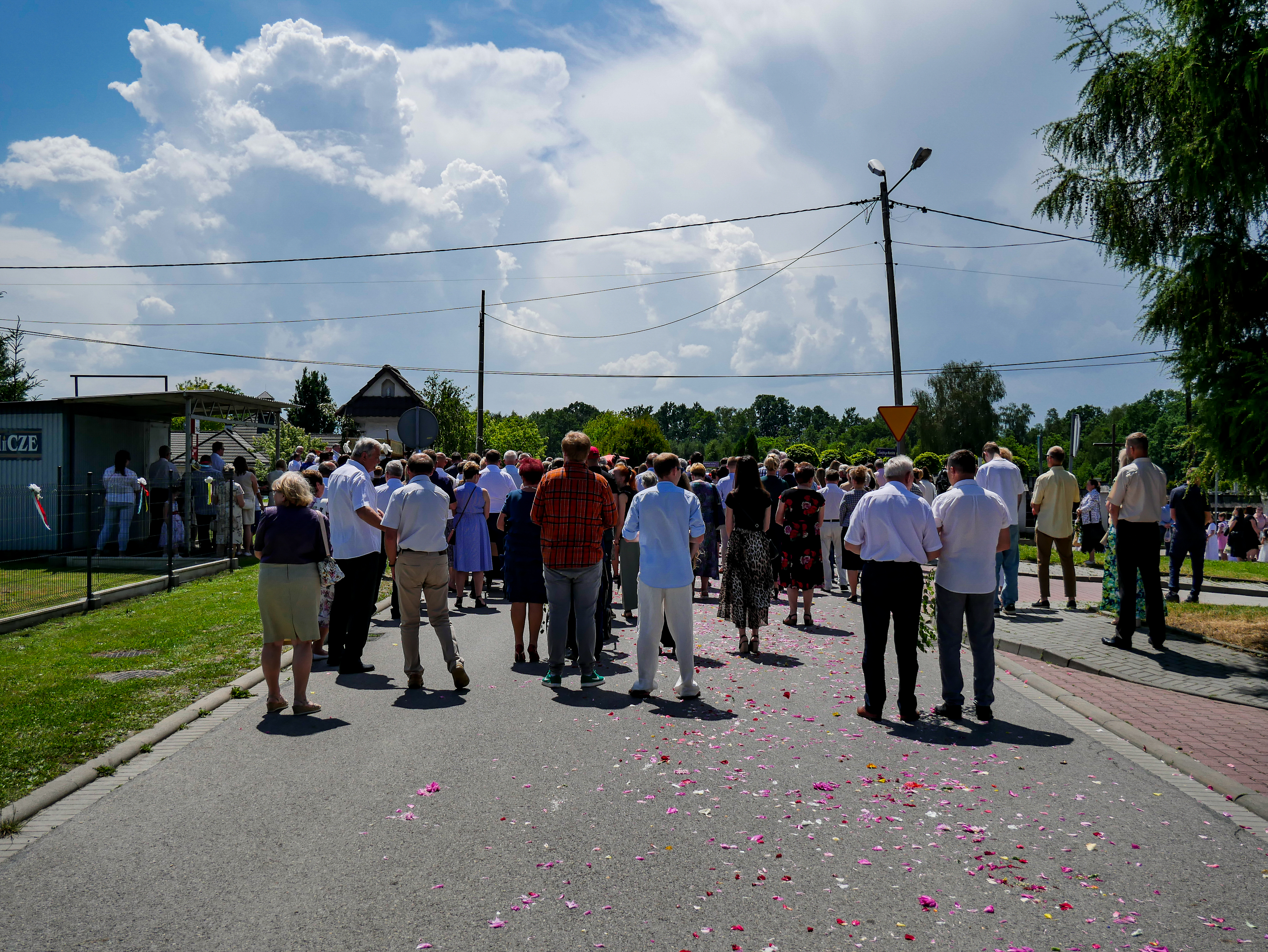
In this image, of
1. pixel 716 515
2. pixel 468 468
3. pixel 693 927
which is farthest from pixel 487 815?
pixel 716 515

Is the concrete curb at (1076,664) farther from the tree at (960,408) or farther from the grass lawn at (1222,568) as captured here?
the tree at (960,408)

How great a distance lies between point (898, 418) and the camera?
18.4 m

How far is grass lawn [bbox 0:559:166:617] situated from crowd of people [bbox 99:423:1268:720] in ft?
13.1

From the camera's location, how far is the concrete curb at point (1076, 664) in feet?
25.8

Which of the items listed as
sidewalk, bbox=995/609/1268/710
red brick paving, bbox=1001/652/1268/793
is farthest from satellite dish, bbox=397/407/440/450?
red brick paving, bbox=1001/652/1268/793

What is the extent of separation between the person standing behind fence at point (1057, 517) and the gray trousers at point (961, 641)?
20.3 ft

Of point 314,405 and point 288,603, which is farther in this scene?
point 314,405

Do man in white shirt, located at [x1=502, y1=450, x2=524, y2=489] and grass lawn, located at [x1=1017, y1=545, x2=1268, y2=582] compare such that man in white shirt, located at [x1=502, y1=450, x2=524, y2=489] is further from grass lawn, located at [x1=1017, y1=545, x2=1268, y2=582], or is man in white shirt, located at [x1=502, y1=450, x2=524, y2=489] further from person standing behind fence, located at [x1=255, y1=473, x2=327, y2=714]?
grass lawn, located at [x1=1017, y1=545, x2=1268, y2=582]

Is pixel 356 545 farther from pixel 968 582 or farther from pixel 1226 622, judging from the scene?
pixel 1226 622

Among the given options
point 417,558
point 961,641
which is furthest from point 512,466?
point 961,641

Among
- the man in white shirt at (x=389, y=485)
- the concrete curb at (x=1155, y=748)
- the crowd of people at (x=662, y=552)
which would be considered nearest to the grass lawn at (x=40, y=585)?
the crowd of people at (x=662, y=552)

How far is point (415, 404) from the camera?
8669 centimetres

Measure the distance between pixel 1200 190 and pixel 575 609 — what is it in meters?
7.46

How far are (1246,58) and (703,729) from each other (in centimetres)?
824
